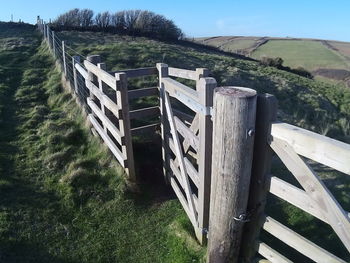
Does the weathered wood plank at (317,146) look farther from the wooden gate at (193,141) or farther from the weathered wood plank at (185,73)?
the weathered wood plank at (185,73)

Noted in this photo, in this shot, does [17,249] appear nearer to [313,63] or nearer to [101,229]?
[101,229]

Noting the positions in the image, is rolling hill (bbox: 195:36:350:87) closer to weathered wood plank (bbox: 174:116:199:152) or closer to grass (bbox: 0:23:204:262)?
grass (bbox: 0:23:204:262)

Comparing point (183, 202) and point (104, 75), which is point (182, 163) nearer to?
point (183, 202)

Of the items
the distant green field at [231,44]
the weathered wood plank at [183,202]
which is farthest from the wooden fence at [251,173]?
the distant green field at [231,44]

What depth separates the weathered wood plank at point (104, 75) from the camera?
526 centimetres

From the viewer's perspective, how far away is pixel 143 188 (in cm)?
579

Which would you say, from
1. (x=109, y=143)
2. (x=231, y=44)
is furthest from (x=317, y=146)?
(x=231, y=44)

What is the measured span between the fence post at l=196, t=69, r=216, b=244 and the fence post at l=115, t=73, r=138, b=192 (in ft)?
5.86

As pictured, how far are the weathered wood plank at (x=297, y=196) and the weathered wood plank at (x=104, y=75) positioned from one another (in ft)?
10.7

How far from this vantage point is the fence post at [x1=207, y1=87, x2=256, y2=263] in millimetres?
2627

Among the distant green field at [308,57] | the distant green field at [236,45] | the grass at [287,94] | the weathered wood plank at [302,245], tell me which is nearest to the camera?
the weathered wood plank at [302,245]

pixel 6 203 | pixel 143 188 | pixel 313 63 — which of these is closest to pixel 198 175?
pixel 143 188

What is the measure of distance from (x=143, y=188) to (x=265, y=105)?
368 centimetres

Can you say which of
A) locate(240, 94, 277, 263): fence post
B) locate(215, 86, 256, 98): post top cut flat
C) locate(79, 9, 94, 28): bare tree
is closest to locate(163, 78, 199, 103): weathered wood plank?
locate(215, 86, 256, 98): post top cut flat
